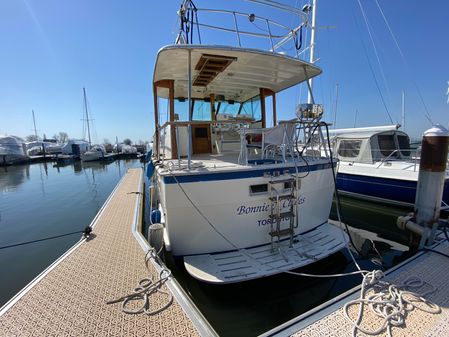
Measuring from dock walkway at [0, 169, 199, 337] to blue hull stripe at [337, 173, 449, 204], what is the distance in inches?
343

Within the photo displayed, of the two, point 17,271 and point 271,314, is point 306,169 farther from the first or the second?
point 17,271

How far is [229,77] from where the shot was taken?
615 cm

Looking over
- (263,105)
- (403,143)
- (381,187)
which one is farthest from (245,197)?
(403,143)

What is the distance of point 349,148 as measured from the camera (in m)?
10.6

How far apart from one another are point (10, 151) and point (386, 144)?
142ft

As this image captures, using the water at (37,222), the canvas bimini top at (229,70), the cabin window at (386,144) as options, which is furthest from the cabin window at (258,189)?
the cabin window at (386,144)

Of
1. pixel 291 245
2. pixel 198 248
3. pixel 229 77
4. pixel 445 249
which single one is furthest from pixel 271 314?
pixel 229 77

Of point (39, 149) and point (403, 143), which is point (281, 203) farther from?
point (39, 149)

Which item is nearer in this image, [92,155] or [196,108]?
[196,108]

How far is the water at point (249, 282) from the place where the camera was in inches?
139

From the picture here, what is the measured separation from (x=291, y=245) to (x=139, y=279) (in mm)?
2602

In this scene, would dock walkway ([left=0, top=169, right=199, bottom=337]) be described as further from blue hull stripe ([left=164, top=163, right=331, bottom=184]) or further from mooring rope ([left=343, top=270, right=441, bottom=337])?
mooring rope ([left=343, top=270, right=441, bottom=337])

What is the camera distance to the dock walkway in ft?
8.36

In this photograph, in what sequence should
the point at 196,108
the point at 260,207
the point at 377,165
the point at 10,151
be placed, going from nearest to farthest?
the point at 260,207
the point at 196,108
the point at 377,165
the point at 10,151
